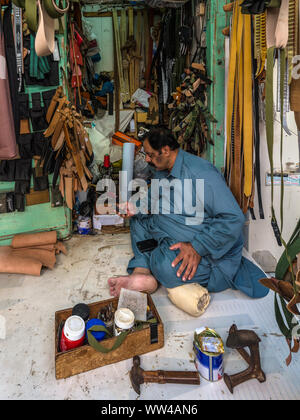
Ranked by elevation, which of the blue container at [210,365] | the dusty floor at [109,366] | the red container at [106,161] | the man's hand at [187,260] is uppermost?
the red container at [106,161]

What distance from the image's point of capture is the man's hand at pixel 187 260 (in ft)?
6.41

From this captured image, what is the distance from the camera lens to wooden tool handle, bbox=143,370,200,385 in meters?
1.39

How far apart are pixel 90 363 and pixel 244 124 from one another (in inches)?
72.5

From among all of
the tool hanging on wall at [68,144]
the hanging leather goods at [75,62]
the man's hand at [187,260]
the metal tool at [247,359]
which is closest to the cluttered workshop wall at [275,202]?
the man's hand at [187,260]

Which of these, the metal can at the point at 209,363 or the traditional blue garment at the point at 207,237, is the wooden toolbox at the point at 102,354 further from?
the traditional blue garment at the point at 207,237

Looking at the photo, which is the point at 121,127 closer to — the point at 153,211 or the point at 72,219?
the point at 72,219

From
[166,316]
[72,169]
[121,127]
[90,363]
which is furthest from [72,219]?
[90,363]

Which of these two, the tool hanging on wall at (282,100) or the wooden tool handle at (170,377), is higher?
the tool hanging on wall at (282,100)

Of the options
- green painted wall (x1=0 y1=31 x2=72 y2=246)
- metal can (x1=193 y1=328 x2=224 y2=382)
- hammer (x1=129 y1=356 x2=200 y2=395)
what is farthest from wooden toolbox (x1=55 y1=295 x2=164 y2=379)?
green painted wall (x1=0 y1=31 x2=72 y2=246)

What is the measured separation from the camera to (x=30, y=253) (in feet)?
8.62

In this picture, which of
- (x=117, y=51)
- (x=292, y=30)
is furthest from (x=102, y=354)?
(x=117, y=51)

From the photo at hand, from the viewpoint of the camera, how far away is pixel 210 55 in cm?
263

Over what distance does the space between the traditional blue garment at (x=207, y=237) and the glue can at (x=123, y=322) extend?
1.77 feet

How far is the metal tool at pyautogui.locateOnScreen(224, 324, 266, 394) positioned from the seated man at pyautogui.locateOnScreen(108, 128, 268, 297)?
57 cm
